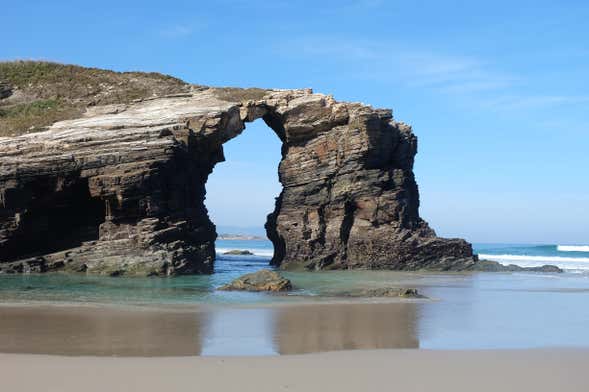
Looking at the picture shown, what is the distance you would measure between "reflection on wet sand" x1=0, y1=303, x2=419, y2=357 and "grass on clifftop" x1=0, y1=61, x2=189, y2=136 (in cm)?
2780

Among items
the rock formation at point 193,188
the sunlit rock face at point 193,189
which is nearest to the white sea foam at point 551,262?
the sunlit rock face at point 193,189

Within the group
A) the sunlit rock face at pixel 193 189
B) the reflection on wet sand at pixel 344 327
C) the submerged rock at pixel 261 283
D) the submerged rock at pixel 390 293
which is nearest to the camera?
the reflection on wet sand at pixel 344 327

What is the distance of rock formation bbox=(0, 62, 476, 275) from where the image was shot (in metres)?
36.2

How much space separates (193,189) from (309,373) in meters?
32.8

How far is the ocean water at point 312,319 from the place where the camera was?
1235 cm

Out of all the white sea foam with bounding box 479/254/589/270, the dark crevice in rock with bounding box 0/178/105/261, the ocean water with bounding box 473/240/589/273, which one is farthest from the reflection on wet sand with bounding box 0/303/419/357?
the white sea foam with bounding box 479/254/589/270

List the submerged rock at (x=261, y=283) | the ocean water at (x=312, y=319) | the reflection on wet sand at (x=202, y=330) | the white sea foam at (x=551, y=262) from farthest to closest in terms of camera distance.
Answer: the white sea foam at (x=551, y=262)
the submerged rock at (x=261, y=283)
the ocean water at (x=312, y=319)
the reflection on wet sand at (x=202, y=330)

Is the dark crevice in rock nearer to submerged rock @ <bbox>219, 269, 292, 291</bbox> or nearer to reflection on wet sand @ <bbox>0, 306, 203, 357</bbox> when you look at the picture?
submerged rock @ <bbox>219, 269, 292, 291</bbox>

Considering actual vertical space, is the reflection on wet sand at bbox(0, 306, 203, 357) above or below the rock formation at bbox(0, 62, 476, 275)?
below

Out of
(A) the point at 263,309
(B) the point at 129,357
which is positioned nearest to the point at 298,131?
(A) the point at 263,309

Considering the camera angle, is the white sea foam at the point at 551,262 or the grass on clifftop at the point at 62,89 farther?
the white sea foam at the point at 551,262

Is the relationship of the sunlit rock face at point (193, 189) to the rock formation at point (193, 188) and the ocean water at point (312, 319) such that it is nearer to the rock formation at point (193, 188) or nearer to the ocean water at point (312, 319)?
the rock formation at point (193, 188)

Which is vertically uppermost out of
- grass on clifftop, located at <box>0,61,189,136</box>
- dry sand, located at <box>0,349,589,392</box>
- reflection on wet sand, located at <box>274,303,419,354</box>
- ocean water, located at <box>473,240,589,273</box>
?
grass on clifftop, located at <box>0,61,189,136</box>

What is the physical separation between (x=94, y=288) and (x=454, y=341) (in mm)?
17587
